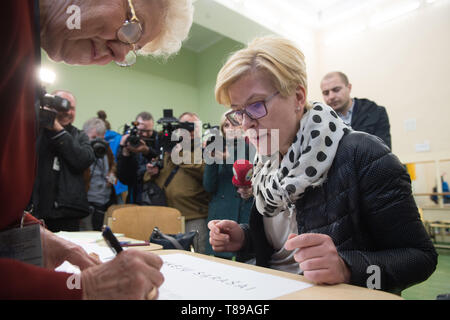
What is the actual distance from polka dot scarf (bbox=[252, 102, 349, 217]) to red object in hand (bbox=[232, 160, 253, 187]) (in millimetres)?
571

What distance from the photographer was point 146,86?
6.51 m

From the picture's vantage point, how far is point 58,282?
0.43 meters

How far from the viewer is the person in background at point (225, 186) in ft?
7.21

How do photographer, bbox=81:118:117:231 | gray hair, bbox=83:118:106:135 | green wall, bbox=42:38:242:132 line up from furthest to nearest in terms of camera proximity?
green wall, bbox=42:38:242:132
gray hair, bbox=83:118:106:135
photographer, bbox=81:118:117:231

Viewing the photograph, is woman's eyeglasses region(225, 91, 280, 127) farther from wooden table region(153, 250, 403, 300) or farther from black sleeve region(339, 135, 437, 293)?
wooden table region(153, 250, 403, 300)

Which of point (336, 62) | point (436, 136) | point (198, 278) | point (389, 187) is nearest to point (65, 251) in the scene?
point (198, 278)

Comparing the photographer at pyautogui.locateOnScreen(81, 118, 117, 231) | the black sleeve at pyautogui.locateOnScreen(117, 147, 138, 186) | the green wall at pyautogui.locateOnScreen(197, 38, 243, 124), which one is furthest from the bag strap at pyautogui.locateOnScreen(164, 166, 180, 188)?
the green wall at pyautogui.locateOnScreen(197, 38, 243, 124)

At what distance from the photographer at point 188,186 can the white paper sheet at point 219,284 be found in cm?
168

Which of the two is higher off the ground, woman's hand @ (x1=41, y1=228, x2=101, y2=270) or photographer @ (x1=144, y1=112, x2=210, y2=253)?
photographer @ (x1=144, y1=112, x2=210, y2=253)

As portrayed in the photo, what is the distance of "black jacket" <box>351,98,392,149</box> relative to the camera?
282cm

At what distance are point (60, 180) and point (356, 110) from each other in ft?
8.52

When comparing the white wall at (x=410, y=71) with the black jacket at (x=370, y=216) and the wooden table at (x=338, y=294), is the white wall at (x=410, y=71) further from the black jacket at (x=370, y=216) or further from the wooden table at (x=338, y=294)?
the wooden table at (x=338, y=294)
